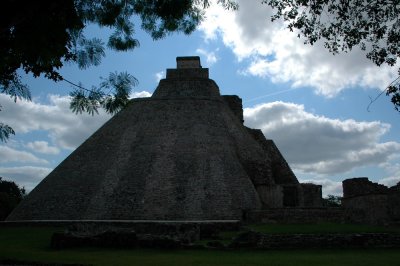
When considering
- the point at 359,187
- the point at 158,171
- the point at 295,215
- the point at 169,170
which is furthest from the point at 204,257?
the point at 158,171

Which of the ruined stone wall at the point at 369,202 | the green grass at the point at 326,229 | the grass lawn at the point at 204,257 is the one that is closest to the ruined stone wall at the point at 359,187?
the ruined stone wall at the point at 369,202

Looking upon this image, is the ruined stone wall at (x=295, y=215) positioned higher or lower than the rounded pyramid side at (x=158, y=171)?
lower

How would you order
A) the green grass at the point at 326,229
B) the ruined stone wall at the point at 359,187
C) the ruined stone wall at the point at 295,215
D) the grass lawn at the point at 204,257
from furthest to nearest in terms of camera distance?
the ruined stone wall at the point at 295,215 → the ruined stone wall at the point at 359,187 → the green grass at the point at 326,229 → the grass lawn at the point at 204,257

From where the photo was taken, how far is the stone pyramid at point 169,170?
2269 cm

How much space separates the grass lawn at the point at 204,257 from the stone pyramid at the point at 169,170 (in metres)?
7.96

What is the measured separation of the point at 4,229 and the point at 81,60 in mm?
16142

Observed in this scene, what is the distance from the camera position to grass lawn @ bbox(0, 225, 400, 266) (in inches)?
424

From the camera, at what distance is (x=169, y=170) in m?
24.6

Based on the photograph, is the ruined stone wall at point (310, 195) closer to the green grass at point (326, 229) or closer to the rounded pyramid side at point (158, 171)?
the rounded pyramid side at point (158, 171)

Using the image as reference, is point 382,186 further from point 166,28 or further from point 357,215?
point 166,28

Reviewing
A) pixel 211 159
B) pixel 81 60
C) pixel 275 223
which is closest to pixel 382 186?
pixel 275 223

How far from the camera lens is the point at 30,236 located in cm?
1844

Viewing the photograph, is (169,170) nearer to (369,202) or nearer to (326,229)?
(326,229)

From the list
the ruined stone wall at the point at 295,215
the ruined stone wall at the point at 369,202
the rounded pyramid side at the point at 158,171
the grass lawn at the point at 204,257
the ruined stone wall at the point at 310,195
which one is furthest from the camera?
the ruined stone wall at the point at 310,195
